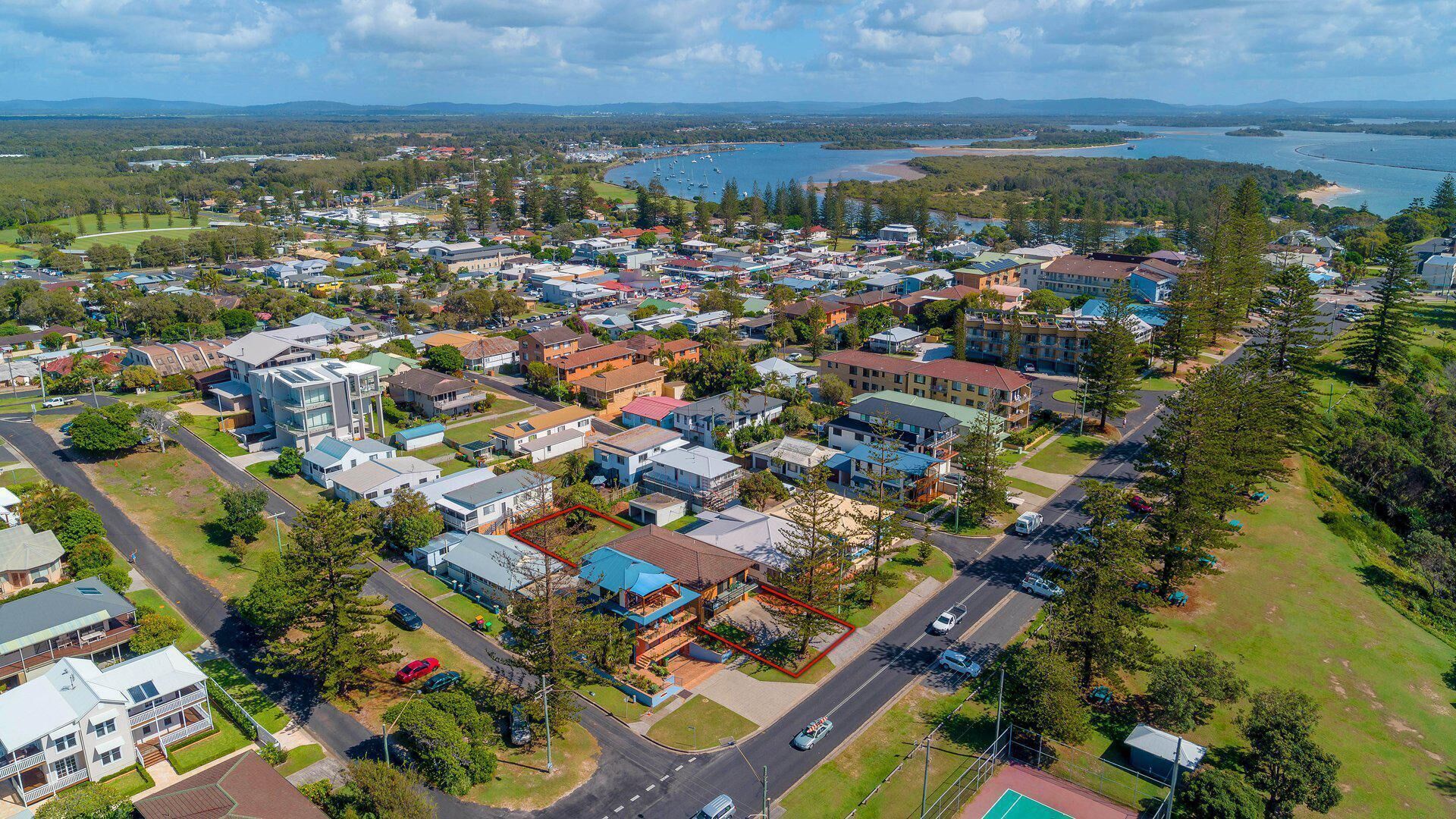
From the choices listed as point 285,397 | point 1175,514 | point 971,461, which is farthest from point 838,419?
point 285,397

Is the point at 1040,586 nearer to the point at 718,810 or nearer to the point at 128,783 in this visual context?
the point at 718,810

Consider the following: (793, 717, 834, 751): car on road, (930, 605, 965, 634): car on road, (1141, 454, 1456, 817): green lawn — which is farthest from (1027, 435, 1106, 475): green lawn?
(793, 717, 834, 751): car on road

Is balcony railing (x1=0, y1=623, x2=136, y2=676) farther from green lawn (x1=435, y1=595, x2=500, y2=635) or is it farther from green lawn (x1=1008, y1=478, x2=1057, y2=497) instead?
green lawn (x1=1008, y1=478, x2=1057, y2=497)

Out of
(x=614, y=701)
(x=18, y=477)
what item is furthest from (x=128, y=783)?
(x=18, y=477)

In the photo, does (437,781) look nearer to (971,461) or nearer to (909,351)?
(971,461)

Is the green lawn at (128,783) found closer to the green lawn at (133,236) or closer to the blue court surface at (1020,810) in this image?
the blue court surface at (1020,810)
